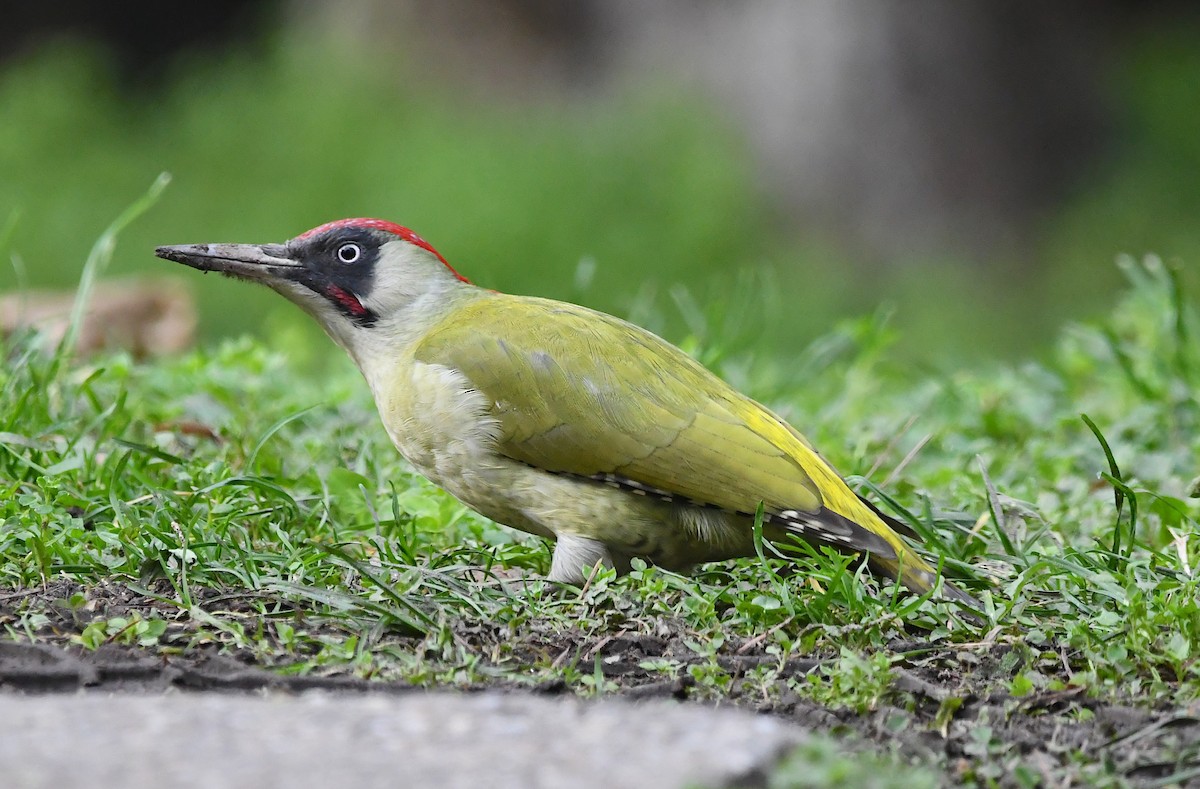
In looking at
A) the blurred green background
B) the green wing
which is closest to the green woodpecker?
the green wing

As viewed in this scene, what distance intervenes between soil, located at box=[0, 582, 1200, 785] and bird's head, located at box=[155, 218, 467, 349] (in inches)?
45.4

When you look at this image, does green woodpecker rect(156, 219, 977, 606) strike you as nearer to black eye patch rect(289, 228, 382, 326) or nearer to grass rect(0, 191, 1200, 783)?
grass rect(0, 191, 1200, 783)

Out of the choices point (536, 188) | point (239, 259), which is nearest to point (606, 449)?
point (239, 259)

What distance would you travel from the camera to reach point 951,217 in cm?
1140

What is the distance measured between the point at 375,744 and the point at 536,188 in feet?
31.6

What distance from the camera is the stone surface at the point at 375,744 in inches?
85.7

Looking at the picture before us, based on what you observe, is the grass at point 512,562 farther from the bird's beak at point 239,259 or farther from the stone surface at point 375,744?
the stone surface at point 375,744

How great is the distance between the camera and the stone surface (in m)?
2.18

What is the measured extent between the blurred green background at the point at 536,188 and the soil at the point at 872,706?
612 centimetres

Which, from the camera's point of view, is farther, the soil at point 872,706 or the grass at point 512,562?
the grass at point 512,562

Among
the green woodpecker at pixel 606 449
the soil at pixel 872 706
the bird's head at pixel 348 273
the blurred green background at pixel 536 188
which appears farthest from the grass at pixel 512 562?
the blurred green background at pixel 536 188

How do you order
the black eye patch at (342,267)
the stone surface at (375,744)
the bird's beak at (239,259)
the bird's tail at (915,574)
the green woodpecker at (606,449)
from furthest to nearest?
the black eye patch at (342,267) → the bird's beak at (239,259) → the green woodpecker at (606,449) → the bird's tail at (915,574) → the stone surface at (375,744)

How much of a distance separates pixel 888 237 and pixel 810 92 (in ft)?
3.92

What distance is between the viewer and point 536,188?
38.5ft
